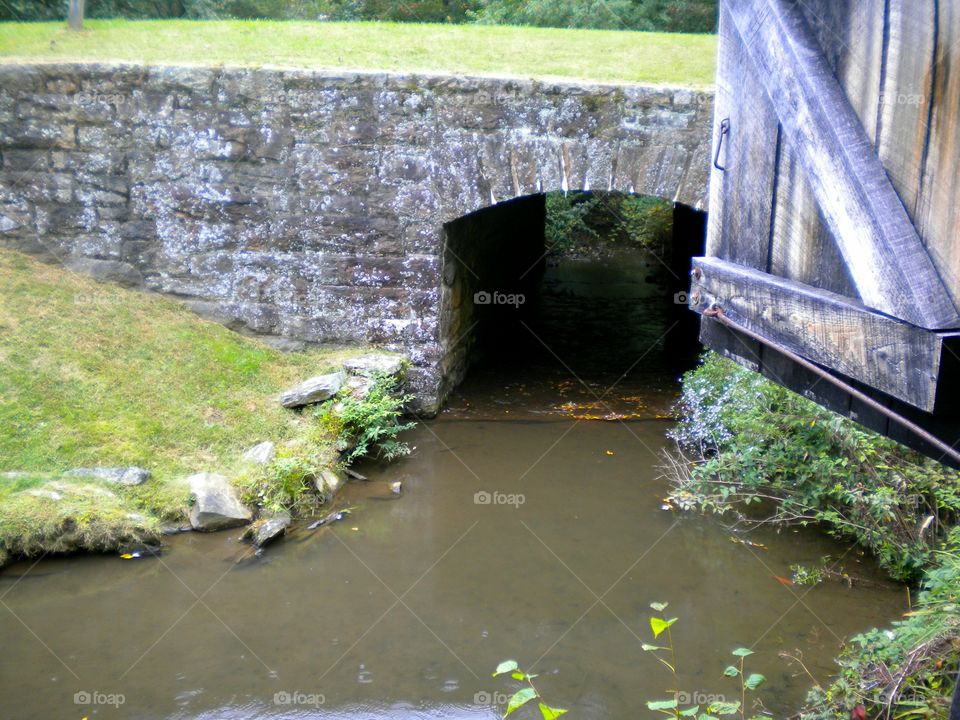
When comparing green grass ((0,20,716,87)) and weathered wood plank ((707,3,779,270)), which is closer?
weathered wood plank ((707,3,779,270))

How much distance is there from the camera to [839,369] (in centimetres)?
188

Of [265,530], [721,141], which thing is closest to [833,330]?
[721,141]

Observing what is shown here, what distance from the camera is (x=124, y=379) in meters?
6.52

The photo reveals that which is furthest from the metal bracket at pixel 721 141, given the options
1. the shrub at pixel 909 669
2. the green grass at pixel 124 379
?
the green grass at pixel 124 379

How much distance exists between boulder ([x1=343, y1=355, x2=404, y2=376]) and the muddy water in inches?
34.4

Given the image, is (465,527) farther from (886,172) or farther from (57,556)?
(886,172)

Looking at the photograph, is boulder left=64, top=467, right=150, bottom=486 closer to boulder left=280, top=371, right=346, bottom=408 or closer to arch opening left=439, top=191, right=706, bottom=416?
boulder left=280, top=371, right=346, bottom=408

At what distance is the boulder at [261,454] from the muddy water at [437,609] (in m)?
0.64

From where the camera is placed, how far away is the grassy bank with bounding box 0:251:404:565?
5316 mm

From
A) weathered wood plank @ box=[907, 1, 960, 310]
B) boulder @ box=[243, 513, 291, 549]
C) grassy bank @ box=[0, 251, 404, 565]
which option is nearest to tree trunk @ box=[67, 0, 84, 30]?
grassy bank @ box=[0, 251, 404, 565]

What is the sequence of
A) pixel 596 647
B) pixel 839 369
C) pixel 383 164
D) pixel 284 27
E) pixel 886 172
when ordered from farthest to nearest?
pixel 284 27 < pixel 383 164 < pixel 596 647 < pixel 839 369 < pixel 886 172

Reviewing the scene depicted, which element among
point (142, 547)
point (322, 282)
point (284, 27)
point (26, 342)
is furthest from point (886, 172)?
point (284, 27)

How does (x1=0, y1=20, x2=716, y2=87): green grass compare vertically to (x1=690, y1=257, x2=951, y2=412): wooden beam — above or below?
above

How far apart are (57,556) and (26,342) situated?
81.9 inches
